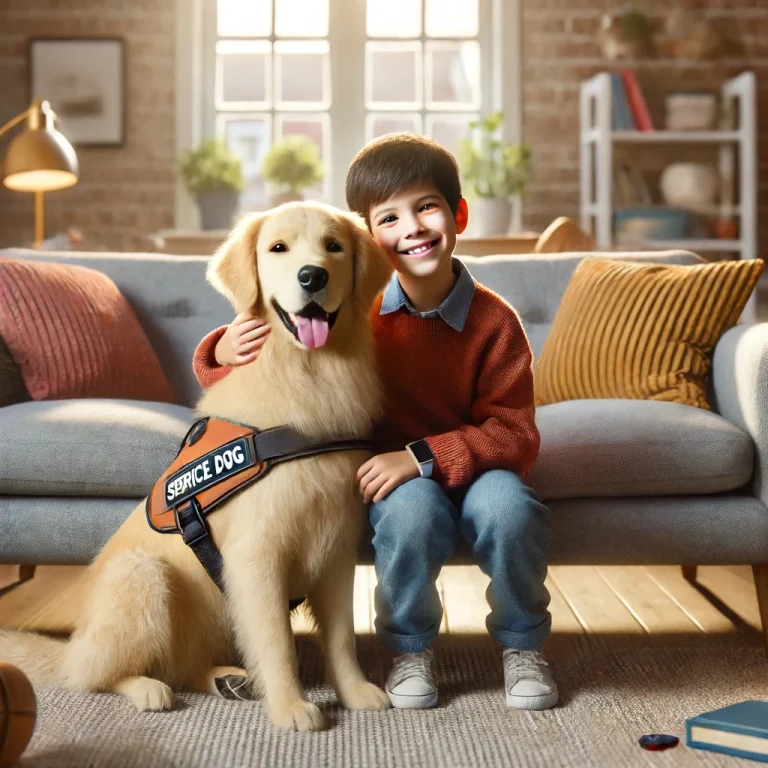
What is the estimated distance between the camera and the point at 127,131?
4773 mm

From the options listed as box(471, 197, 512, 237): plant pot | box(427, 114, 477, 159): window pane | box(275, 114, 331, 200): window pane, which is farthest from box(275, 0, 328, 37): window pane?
box(471, 197, 512, 237): plant pot

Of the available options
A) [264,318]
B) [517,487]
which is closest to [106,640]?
[264,318]

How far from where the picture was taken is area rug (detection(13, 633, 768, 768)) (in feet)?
4.73

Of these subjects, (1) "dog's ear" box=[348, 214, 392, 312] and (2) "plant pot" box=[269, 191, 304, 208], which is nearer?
(1) "dog's ear" box=[348, 214, 392, 312]

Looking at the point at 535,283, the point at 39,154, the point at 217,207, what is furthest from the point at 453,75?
the point at 535,283

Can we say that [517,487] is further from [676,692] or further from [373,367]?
[676,692]

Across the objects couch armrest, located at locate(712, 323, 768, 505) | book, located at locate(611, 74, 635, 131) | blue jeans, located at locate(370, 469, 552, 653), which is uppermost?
book, located at locate(611, 74, 635, 131)

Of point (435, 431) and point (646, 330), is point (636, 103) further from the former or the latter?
point (435, 431)

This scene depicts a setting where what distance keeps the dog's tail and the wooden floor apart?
580 millimetres

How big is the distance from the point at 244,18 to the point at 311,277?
3.84 m

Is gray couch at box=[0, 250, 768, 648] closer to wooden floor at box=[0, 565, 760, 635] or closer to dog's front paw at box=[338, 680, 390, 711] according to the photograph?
wooden floor at box=[0, 565, 760, 635]

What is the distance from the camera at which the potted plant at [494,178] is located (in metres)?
4.47

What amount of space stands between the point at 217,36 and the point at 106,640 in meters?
3.96

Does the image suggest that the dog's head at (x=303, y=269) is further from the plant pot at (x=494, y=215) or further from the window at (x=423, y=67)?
the window at (x=423, y=67)
